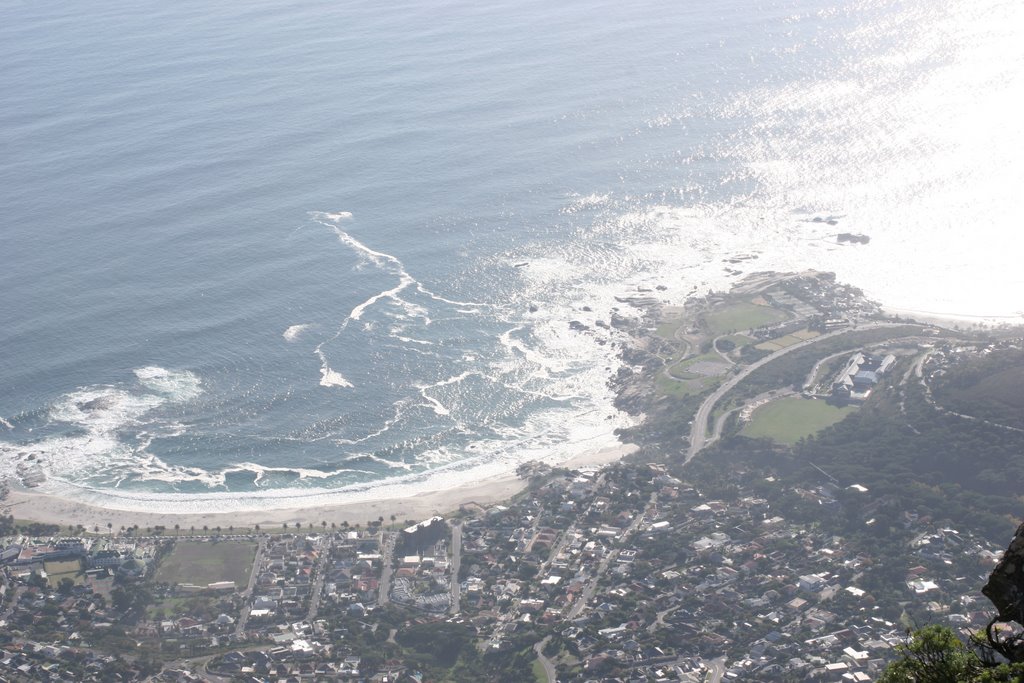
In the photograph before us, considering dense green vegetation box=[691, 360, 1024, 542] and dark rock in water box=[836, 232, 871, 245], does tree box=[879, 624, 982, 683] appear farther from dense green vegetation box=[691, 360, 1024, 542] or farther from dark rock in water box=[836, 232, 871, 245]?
dark rock in water box=[836, 232, 871, 245]

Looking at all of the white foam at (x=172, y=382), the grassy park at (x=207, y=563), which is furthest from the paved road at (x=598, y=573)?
the white foam at (x=172, y=382)

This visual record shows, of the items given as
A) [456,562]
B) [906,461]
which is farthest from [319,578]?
[906,461]

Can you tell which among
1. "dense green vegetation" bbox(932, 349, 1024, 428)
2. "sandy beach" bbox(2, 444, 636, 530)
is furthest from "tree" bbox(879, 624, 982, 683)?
"dense green vegetation" bbox(932, 349, 1024, 428)

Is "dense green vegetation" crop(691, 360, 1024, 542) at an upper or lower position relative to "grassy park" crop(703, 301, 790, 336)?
lower

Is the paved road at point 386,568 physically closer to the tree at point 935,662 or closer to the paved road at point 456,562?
the paved road at point 456,562

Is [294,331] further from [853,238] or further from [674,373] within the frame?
[853,238]
